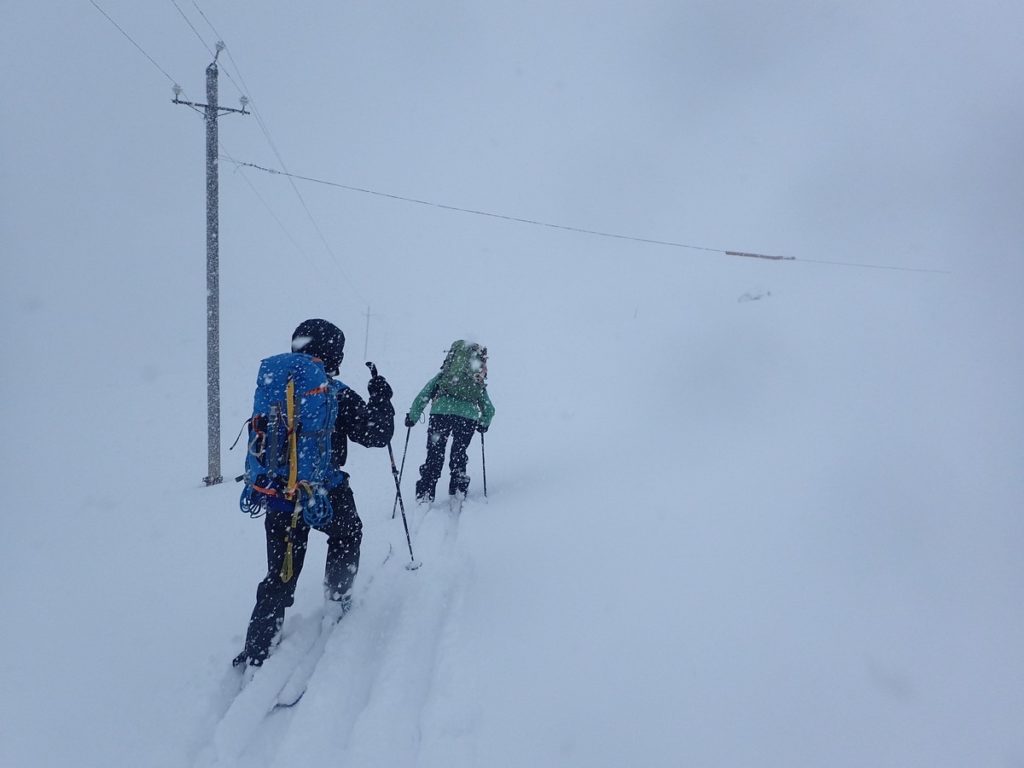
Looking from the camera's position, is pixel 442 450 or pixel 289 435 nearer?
pixel 289 435

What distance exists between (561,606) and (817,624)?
1.65 meters

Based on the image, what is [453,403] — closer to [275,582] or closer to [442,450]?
[442,450]

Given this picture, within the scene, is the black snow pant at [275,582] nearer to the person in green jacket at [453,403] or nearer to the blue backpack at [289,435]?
the blue backpack at [289,435]

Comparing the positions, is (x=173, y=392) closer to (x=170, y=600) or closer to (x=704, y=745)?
(x=170, y=600)

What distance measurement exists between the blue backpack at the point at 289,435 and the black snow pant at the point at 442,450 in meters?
3.01

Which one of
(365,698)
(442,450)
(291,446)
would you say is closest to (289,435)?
(291,446)

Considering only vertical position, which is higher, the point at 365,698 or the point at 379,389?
the point at 379,389

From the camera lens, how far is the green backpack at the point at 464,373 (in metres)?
6.01

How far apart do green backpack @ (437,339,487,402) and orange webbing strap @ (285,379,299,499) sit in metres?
3.12

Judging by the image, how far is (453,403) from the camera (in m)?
6.14

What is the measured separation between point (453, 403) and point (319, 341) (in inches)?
120

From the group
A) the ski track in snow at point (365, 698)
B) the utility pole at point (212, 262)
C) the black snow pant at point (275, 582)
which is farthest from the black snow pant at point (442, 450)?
the utility pole at point (212, 262)

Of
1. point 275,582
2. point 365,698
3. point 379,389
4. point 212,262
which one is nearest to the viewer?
point 365,698

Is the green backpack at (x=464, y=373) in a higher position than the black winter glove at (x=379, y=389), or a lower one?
lower
